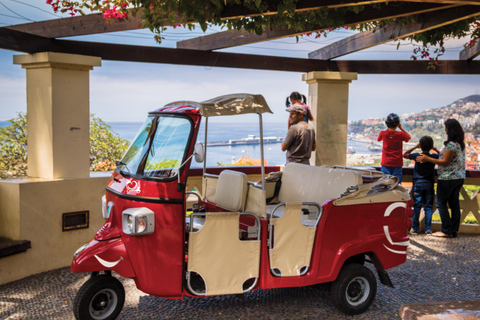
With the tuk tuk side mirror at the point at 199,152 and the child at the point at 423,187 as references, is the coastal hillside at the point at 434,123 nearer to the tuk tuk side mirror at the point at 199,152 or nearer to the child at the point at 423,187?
the child at the point at 423,187

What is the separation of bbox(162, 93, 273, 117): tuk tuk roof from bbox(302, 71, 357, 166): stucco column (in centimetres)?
387

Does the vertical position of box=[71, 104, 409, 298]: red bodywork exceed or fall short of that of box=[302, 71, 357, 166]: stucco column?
it falls short

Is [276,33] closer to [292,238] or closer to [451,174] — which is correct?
[292,238]

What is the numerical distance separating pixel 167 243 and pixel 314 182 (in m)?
2.03

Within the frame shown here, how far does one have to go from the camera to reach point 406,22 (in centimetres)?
605

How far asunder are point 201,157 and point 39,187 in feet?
9.31

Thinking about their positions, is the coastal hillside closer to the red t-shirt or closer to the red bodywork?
the red t-shirt

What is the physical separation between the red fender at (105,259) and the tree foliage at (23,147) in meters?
4.01

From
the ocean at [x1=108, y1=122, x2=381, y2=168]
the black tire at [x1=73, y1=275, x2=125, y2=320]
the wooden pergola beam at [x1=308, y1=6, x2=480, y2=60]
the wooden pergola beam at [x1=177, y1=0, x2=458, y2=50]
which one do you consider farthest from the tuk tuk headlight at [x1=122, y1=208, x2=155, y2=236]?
the wooden pergola beam at [x1=308, y1=6, x2=480, y2=60]

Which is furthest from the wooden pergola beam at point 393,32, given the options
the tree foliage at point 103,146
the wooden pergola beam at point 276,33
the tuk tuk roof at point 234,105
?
the tree foliage at point 103,146

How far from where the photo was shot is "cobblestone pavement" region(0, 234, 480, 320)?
450 cm

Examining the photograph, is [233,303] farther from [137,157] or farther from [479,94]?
[479,94]

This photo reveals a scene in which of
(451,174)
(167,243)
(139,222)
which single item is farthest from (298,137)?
(139,222)

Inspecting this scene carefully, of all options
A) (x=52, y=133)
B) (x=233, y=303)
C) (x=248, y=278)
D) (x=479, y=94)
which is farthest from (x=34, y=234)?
(x=479, y=94)
